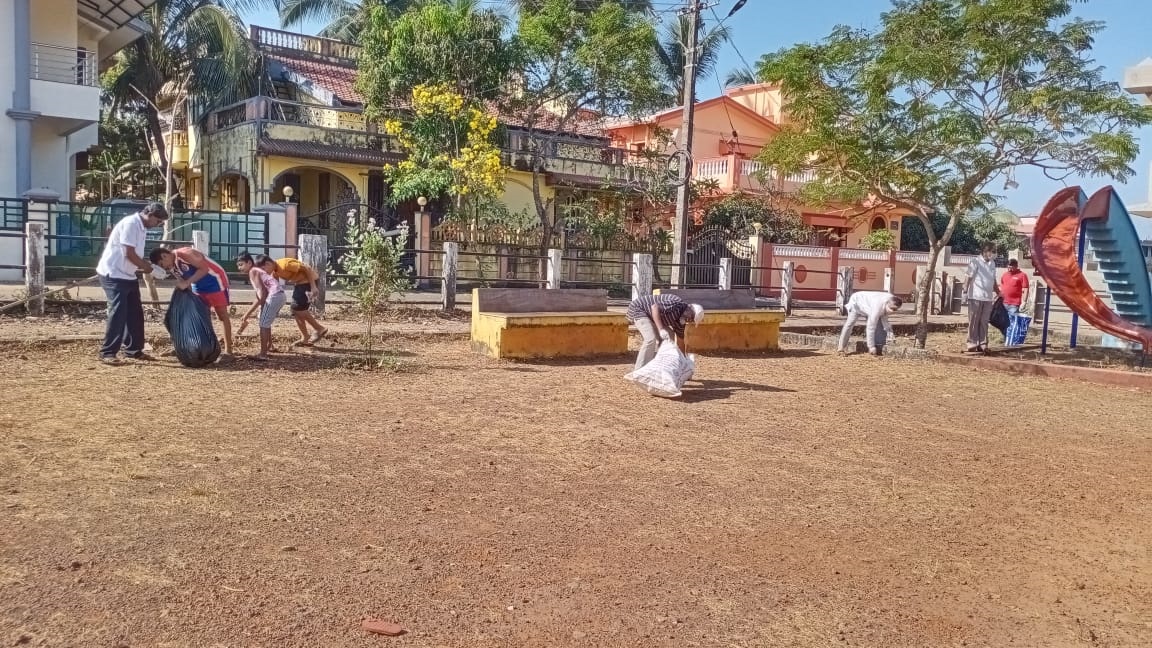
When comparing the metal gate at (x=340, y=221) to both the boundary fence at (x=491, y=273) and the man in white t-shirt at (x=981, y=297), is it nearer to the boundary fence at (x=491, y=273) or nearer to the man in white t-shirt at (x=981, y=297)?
the boundary fence at (x=491, y=273)

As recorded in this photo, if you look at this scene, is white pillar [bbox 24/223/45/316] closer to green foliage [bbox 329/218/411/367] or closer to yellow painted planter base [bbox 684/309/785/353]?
green foliage [bbox 329/218/411/367]

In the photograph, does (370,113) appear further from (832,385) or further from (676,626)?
(676,626)

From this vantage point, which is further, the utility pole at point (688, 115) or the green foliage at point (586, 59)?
the green foliage at point (586, 59)

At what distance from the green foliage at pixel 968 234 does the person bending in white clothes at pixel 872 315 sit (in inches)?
704

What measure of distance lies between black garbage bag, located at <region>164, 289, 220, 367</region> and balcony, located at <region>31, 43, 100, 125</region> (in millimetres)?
12921

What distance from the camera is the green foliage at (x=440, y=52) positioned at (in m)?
18.8

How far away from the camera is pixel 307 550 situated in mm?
3916

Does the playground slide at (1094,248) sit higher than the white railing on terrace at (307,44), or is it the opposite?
the white railing on terrace at (307,44)

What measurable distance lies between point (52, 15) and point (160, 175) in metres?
8.11

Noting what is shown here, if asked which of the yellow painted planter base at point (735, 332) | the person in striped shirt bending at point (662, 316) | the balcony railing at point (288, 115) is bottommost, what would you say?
the yellow painted planter base at point (735, 332)

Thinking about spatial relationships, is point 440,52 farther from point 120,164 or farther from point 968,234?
point 968,234

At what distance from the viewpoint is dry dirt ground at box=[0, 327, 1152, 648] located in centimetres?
338

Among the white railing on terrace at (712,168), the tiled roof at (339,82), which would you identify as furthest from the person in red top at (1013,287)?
the white railing on terrace at (712,168)

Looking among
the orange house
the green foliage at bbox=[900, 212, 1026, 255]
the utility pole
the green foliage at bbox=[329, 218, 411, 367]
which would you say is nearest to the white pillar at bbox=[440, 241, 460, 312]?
the utility pole
